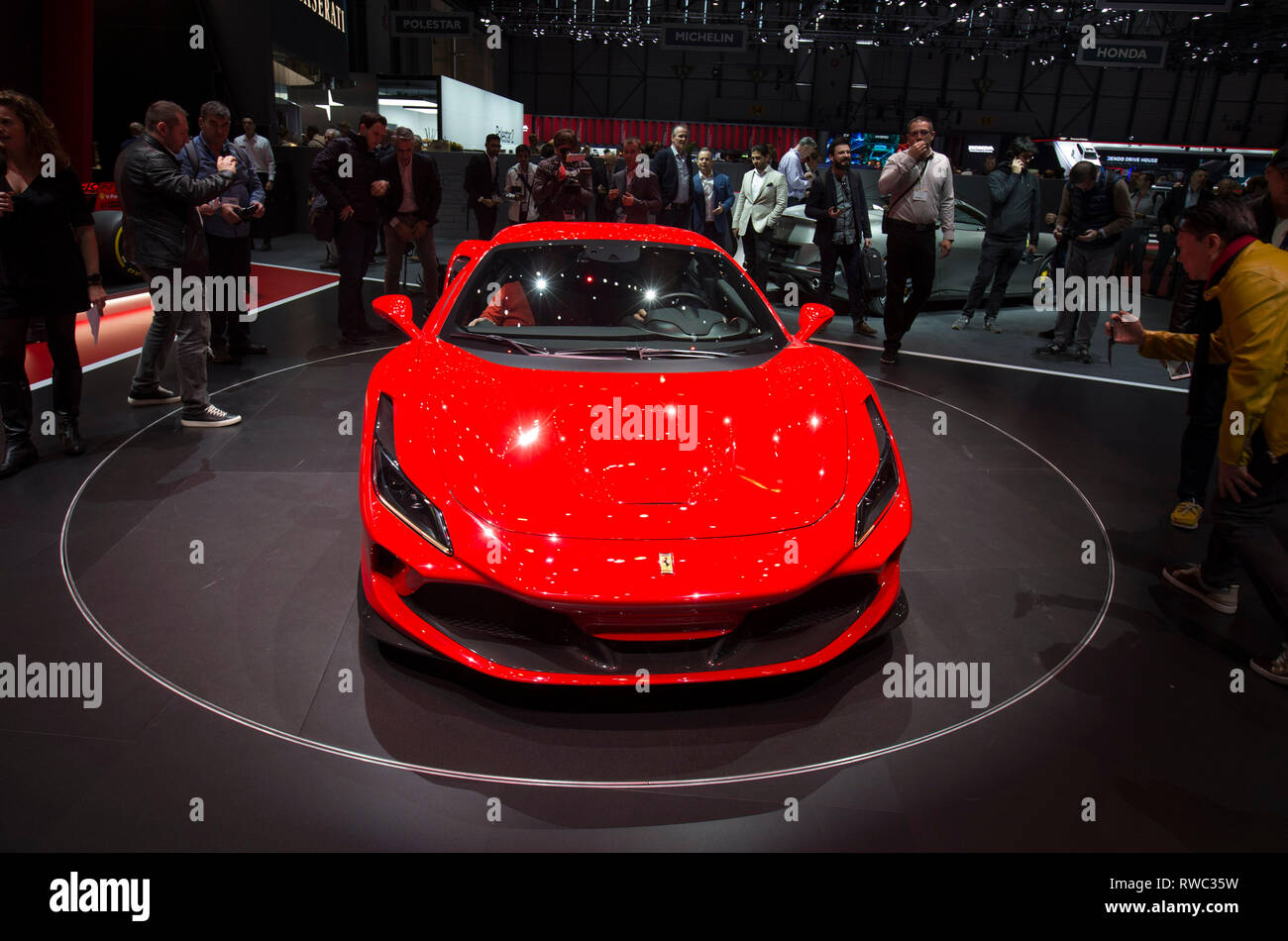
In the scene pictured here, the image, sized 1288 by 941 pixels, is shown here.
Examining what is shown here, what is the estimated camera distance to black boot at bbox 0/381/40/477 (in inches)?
142

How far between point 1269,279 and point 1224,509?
71 centimetres

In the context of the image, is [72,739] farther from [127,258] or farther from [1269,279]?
[1269,279]

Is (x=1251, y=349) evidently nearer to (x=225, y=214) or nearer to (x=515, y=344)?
(x=515, y=344)

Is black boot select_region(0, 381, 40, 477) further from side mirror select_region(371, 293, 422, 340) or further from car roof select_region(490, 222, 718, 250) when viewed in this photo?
car roof select_region(490, 222, 718, 250)

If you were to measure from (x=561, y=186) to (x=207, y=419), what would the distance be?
15.9ft

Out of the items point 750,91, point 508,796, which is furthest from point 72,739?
point 750,91

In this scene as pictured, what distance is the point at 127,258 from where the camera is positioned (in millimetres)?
4074

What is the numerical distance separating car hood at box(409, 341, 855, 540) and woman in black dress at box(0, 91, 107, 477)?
7.37ft

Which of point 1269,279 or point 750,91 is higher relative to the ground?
point 750,91

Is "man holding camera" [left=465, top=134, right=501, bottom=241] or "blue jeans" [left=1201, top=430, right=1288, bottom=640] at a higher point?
"man holding camera" [left=465, top=134, right=501, bottom=241]

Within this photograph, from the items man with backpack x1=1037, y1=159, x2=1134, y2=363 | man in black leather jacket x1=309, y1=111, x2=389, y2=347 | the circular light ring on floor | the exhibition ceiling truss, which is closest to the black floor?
the circular light ring on floor

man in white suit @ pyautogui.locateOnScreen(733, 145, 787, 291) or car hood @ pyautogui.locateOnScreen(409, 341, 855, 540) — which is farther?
man in white suit @ pyautogui.locateOnScreen(733, 145, 787, 291)

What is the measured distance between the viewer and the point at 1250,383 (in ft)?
7.70

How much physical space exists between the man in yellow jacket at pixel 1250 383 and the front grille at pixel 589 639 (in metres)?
1.42
